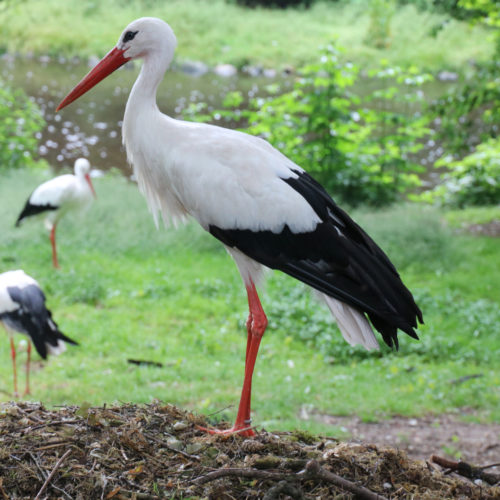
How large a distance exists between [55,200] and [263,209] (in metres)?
5.63

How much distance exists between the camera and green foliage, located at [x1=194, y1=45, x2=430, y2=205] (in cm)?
963

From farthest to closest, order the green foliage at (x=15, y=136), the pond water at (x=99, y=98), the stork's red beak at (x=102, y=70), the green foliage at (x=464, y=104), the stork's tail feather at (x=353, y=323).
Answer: the pond water at (x=99, y=98) < the green foliage at (x=15, y=136) < the green foliage at (x=464, y=104) < the stork's red beak at (x=102, y=70) < the stork's tail feather at (x=353, y=323)

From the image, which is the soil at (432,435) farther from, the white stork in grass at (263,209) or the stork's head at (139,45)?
the stork's head at (139,45)

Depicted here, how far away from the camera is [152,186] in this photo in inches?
131

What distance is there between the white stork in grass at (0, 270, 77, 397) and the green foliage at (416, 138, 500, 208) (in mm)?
7288

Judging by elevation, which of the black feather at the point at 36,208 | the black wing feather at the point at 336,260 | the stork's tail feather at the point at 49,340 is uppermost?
the black wing feather at the point at 336,260

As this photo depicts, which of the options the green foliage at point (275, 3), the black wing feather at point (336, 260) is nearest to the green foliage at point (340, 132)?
the black wing feather at point (336, 260)

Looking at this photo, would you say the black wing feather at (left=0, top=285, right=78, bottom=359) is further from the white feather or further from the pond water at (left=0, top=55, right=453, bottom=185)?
the pond water at (left=0, top=55, right=453, bottom=185)

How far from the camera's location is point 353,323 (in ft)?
10.3

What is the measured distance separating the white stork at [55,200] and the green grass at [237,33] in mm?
17622

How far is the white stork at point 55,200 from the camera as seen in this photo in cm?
817

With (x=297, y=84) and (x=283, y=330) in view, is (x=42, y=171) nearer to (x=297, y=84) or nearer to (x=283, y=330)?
(x=297, y=84)

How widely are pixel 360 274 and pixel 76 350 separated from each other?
3.84 m

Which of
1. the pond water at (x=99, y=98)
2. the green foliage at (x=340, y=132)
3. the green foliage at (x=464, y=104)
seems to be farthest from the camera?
the pond water at (x=99, y=98)
